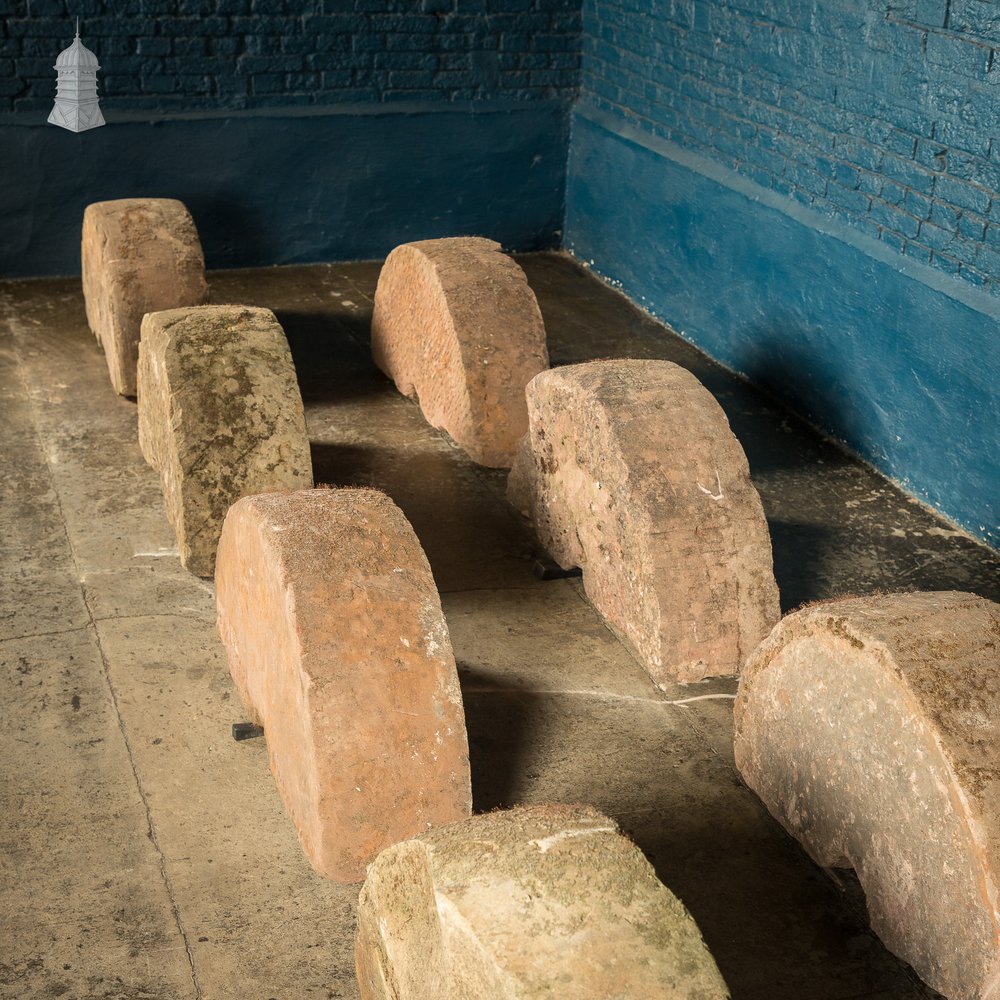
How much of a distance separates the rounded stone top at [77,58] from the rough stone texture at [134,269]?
91 centimetres

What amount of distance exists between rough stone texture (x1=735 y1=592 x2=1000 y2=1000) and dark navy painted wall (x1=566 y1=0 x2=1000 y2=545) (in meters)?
2.15

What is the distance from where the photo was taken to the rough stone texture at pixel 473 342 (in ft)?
18.8

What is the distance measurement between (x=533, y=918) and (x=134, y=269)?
4.63 meters

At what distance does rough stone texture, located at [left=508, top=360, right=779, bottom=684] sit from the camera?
424 centimetres

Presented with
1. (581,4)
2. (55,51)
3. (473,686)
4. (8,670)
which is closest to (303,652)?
(473,686)

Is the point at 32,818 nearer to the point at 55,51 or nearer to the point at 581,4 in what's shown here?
the point at 55,51

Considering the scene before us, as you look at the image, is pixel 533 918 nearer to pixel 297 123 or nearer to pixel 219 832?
pixel 219 832

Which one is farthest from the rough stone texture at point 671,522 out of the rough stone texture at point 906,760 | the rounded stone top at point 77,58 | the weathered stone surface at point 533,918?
the rounded stone top at point 77,58

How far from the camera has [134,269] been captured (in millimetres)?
6285

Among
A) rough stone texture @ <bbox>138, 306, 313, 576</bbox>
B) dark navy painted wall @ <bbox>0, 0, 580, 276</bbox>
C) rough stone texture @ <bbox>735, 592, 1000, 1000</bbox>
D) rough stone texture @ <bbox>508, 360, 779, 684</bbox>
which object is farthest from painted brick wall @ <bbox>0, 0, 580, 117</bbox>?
rough stone texture @ <bbox>735, 592, 1000, 1000</bbox>

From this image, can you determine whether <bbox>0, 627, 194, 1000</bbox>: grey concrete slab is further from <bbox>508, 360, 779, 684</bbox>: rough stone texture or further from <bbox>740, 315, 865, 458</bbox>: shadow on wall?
<bbox>740, 315, 865, 458</bbox>: shadow on wall

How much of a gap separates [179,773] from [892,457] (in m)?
3.46

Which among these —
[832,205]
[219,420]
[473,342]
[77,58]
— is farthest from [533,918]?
[77,58]

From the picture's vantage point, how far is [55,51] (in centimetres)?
742
